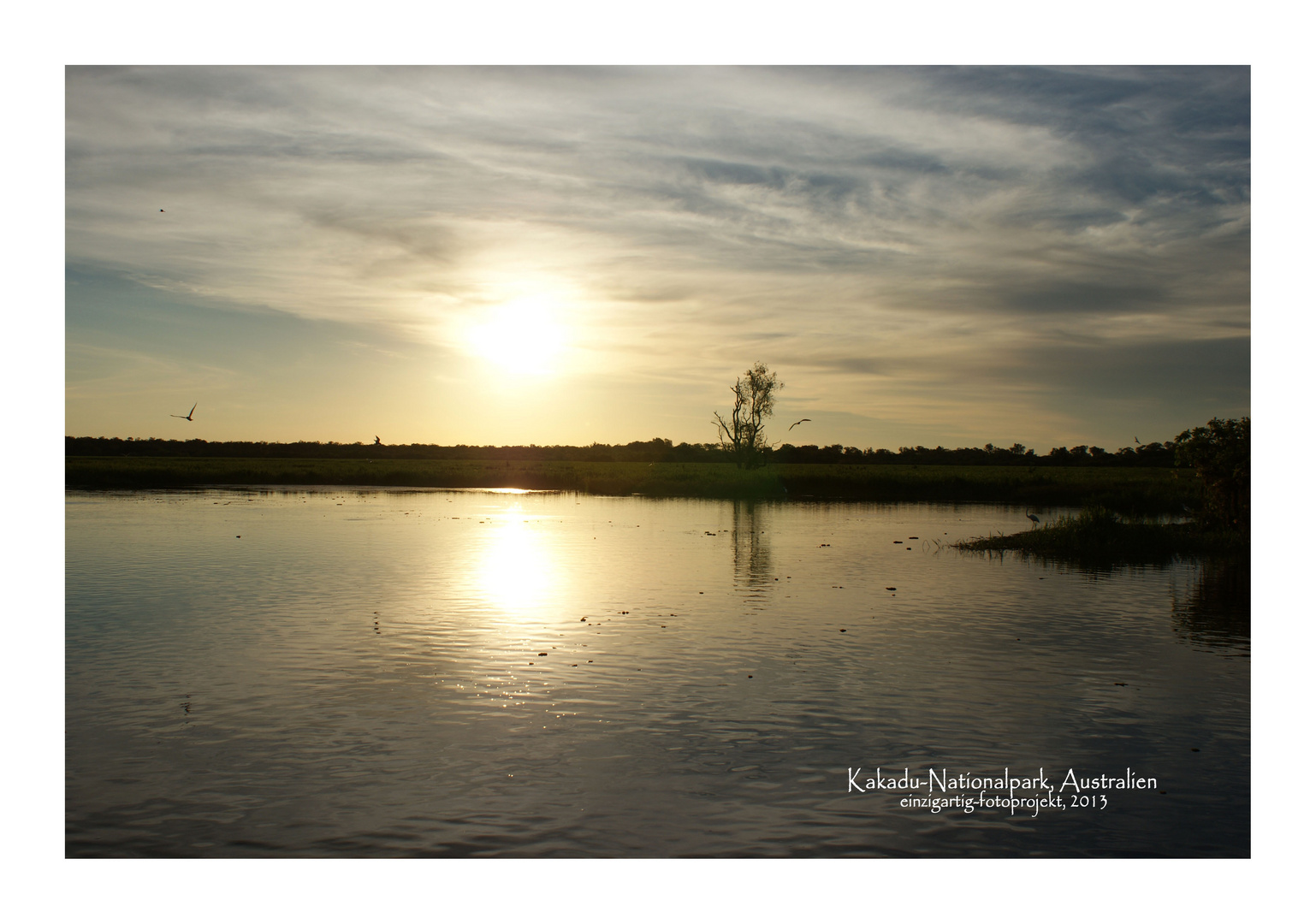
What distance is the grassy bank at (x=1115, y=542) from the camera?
30609mm

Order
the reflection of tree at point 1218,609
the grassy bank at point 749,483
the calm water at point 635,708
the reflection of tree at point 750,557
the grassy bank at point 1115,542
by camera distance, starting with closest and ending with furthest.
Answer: the calm water at point 635,708 < the reflection of tree at point 1218,609 < the reflection of tree at point 750,557 < the grassy bank at point 1115,542 < the grassy bank at point 749,483

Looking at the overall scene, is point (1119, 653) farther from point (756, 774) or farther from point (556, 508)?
point (556, 508)

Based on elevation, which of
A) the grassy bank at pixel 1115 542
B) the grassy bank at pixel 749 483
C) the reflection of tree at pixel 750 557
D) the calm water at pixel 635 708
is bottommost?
the calm water at pixel 635 708

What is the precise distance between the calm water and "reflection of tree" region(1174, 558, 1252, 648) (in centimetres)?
13

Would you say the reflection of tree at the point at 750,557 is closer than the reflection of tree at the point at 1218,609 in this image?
No

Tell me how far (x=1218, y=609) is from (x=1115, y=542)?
1128 cm

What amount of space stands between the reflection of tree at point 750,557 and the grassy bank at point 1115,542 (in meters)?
7.91

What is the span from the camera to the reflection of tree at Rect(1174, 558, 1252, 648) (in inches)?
687

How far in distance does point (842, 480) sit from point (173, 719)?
82.1 meters

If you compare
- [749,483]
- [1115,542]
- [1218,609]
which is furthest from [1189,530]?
[749,483]

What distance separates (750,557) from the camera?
1214 inches

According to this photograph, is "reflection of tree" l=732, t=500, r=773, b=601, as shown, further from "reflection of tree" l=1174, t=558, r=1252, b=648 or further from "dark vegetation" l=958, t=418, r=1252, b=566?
"reflection of tree" l=1174, t=558, r=1252, b=648

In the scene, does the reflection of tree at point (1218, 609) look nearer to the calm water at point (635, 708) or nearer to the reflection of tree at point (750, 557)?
the calm water at point (635, 708)

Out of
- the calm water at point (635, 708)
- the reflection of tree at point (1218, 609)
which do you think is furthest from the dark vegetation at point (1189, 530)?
the calm water at point (635, 708)
